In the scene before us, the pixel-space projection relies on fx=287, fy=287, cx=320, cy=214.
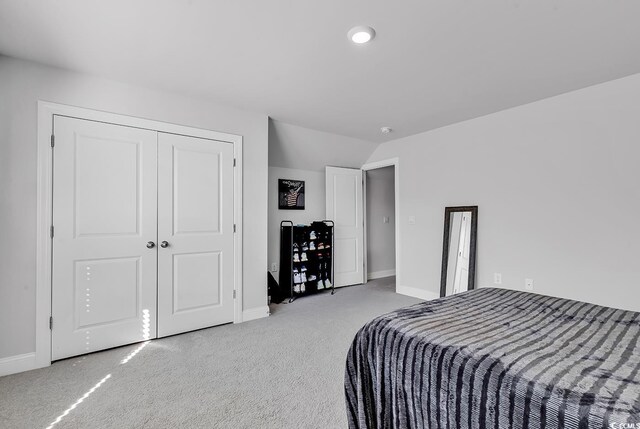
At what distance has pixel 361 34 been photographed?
1.93 metres

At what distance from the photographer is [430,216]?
4.08m

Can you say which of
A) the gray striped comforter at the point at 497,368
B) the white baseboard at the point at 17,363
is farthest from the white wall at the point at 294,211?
the gray striped comforter at the point at 497,368

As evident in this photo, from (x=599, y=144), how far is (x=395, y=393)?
9.98 ft

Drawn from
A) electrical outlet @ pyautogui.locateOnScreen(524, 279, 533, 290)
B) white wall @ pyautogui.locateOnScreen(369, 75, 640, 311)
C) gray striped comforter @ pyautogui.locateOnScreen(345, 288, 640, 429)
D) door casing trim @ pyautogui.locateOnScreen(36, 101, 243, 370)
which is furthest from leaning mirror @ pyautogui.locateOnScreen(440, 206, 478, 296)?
door casing trim @ pyautogui.locateOnScreen(36, 101, 243, 370)

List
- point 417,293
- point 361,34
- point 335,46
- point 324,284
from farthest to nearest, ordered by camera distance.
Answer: point 324,284 < point 417,293 < point 335,46 < point 361,34

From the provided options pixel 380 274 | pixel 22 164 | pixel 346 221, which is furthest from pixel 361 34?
pixel 380 274

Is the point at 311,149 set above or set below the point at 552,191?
above

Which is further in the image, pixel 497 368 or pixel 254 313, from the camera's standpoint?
pixel 254 313

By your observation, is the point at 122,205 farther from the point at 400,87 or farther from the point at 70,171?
the point at 400,87

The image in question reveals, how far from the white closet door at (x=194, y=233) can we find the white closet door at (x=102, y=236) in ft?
0.35

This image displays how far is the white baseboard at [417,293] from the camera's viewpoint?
13.2 feet

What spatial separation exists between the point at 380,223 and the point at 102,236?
4431mm

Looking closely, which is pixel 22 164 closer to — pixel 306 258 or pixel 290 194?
pixel 290 194

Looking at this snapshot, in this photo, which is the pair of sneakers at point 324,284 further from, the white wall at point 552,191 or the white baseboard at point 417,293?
the white wall at point 552,191
